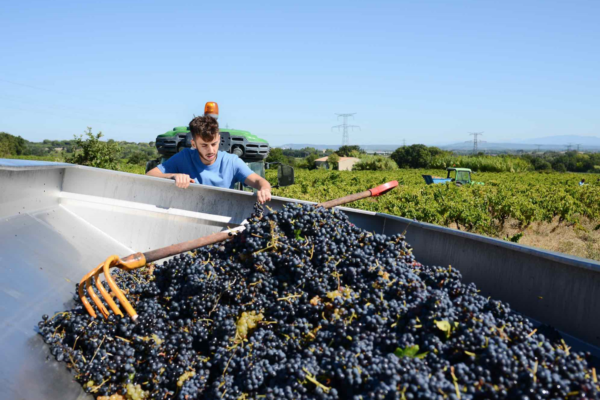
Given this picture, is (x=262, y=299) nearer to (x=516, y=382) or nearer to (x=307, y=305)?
(x=307, y=305)

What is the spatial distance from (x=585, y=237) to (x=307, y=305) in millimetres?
12150

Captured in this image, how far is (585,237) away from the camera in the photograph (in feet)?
37.3

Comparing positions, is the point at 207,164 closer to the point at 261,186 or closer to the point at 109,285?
the point at 261,186

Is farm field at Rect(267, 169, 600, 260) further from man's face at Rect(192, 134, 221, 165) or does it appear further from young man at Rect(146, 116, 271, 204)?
man's face at Rect(192, 134, 221, 165)

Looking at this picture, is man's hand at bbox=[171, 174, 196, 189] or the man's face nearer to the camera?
man's hand at bbox=[171, 174, 196, 189]

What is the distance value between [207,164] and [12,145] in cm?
9776

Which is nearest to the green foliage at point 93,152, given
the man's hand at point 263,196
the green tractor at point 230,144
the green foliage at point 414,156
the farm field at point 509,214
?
the farm field at point 509,214

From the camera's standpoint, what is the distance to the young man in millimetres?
3957

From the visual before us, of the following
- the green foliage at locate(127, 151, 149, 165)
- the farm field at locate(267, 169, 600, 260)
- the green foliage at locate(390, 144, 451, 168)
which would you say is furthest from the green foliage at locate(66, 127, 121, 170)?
the green foliage at locate(390, 144, 451, 168)

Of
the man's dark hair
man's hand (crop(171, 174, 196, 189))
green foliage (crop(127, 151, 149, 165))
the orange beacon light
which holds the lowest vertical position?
green foliage (crop(127, 151, 149, 165))

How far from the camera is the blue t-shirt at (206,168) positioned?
426cm

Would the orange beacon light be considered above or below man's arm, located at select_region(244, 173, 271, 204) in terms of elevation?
above

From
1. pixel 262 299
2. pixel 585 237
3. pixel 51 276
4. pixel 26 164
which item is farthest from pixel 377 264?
pixel 585 237

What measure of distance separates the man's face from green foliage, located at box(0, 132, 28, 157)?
87.4 metres
